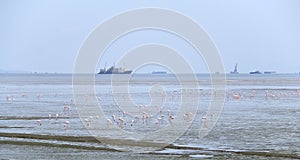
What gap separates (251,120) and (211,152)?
12.8 metres

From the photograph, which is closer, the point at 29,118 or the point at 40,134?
the point at 40,134

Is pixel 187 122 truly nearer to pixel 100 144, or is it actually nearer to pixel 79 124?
pixel 79 124

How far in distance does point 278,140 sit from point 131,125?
929cm

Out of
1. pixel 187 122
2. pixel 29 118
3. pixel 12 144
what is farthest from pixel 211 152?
pixel 29 118

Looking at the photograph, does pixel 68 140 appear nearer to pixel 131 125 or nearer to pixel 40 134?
pixel 40 134

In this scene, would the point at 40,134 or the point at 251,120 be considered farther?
the point at 251,120

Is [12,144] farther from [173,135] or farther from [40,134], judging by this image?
[173,135]

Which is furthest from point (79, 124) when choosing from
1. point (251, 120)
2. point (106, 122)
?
point (251, 120)

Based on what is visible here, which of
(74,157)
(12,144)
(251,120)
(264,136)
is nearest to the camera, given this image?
(74,157)

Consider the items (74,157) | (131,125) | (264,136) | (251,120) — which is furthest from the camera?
(251,120)

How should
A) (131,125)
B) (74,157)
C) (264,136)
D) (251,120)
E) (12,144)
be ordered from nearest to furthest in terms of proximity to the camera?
(74,157) → (12,144) → (264,136) → (131,125) → (251,120)

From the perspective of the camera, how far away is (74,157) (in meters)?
21.1

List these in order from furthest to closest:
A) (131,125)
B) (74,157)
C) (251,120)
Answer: (251,120)
(131,125)
(74,157)

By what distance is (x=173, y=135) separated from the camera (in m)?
27.4
